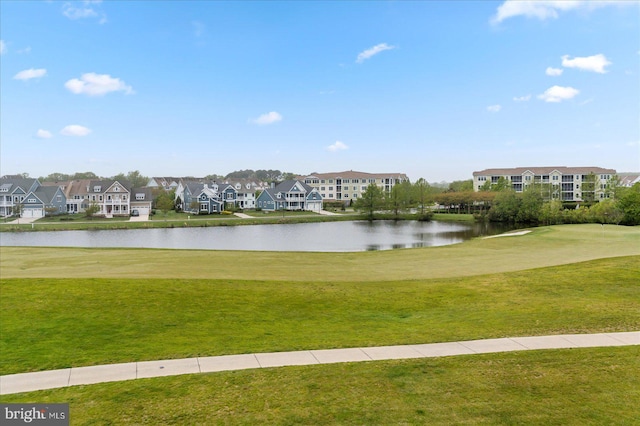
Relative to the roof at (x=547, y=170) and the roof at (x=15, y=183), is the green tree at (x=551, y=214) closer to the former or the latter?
the roof at (x=547, y=170)

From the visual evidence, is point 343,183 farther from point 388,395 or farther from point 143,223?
point 388,395

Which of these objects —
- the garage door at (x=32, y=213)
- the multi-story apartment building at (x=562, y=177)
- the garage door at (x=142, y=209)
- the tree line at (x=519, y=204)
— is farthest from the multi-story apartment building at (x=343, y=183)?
the garage door at (x=32, y=213)

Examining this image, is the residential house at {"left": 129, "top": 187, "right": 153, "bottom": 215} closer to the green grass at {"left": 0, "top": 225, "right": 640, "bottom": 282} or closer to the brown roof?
the brown roof

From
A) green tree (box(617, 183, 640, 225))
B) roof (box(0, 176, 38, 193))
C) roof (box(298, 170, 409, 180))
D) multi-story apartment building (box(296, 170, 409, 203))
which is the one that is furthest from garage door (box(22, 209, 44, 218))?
green tree (box(617, 183, 640, 225))

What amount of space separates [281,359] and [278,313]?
14.1 feet

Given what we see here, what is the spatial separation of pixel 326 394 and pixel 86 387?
13.4ft

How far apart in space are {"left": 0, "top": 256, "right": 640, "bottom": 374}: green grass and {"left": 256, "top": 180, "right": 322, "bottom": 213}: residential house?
9249cm

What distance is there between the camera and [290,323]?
1223 cm

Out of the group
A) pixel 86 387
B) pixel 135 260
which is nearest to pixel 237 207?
pixel 135 260

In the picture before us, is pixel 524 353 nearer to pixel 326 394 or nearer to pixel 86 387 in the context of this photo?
pixel 326 394

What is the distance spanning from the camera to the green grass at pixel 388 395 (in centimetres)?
643

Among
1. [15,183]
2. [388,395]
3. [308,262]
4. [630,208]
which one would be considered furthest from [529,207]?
[15,183]

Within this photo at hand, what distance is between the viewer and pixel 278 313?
43.6ft

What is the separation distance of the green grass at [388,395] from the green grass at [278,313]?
1.66 metres
